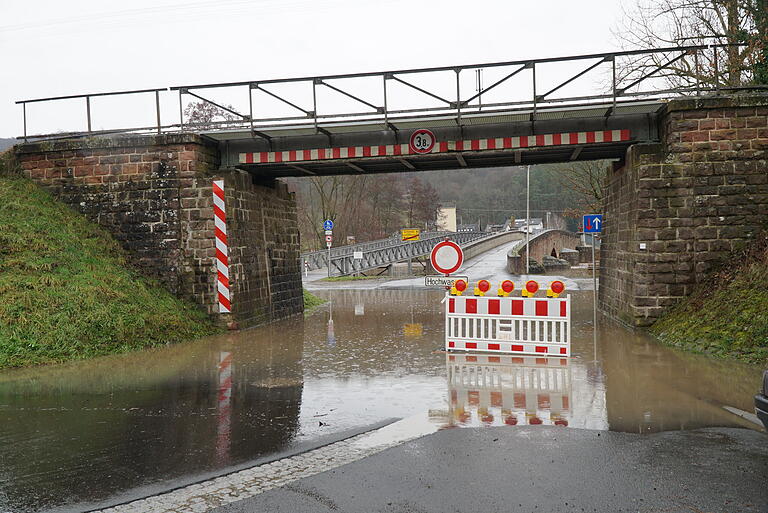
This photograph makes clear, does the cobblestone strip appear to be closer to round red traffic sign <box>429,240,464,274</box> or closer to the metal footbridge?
round red traffic sign <box>429,240,464,274</box>

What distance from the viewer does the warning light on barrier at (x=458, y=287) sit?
425 inches

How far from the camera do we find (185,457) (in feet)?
18.5

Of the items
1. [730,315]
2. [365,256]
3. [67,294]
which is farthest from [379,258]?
[730,315]

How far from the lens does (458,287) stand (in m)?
10.9

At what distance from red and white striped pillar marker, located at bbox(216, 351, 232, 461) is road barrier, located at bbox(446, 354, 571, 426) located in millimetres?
2214

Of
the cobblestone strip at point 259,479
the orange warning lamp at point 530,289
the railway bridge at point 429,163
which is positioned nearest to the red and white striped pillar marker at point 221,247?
the railway bridge at point 429,163

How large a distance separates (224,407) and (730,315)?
321 inches

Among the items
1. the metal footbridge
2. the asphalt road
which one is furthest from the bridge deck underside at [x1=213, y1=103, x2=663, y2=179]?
the metal footbridge

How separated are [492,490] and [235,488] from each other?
1.84 m

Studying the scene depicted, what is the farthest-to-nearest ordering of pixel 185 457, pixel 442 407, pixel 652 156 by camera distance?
pixel 652 156 → pixel 442 407 → pixel 185 457

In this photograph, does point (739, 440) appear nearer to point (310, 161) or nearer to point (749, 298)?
point (749, 298)

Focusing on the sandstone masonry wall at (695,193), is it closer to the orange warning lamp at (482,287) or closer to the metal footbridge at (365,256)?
the orange warning lamp at (482,287)

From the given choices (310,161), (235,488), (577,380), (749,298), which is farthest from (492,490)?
(310,161)

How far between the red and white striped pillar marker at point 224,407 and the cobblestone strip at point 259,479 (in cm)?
54
